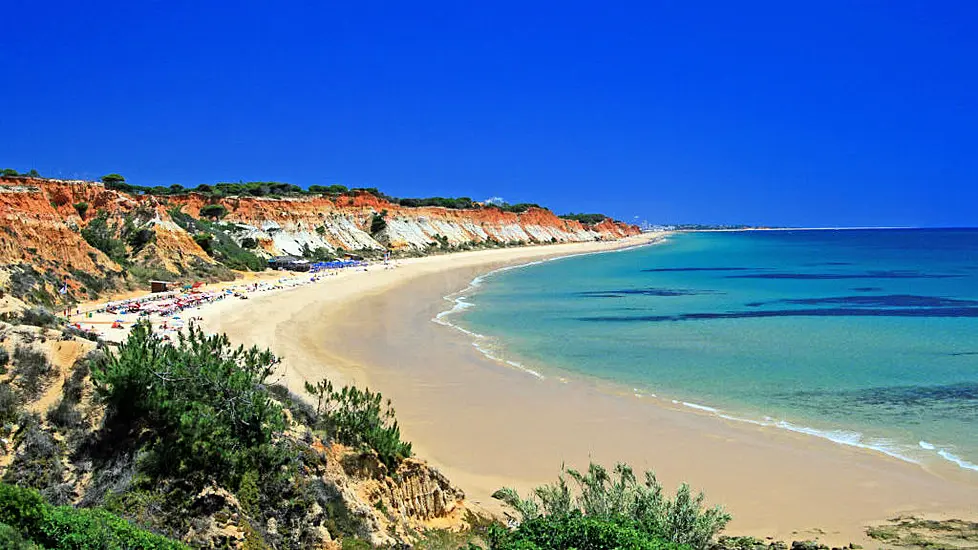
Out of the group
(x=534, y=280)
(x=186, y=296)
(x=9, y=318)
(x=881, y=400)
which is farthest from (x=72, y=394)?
(x=534, y=280)

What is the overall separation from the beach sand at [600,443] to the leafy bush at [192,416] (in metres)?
4.23

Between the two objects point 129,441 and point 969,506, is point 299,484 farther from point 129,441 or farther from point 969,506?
point 969,506

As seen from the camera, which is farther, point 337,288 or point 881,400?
point 337,288

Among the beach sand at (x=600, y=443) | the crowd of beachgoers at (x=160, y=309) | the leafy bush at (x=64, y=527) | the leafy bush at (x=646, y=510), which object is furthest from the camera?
the crowd of beachgoers at (x=160, y=309)

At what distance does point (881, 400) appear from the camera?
1644 cm

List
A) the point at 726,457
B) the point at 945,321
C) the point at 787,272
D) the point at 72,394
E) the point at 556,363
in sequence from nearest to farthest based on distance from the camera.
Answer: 1. the point at 72,394
2. the point at 726,457
3. the point at 556,363
4. the point at 945,321
5. the point at 787,272

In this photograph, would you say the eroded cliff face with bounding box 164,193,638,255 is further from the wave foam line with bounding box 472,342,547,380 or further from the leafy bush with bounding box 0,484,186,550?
the leafy bush with bounding box 0,484,186,550

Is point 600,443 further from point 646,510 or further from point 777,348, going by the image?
point 777,348

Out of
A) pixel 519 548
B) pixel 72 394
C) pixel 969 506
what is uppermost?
pixel 72 394

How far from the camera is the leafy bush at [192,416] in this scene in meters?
7.43

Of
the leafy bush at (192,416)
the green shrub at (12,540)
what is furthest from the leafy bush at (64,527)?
the leafy bush at (192,416)

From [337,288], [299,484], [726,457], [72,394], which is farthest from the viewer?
[337,288]

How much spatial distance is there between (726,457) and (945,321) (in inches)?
929

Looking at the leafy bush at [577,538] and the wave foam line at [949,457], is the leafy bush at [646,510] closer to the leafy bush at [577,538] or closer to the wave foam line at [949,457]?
the leafy bush at [577,538]
